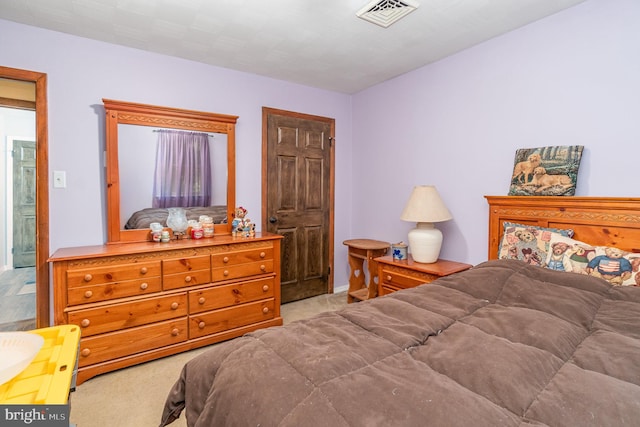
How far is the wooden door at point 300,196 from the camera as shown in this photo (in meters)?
3.52

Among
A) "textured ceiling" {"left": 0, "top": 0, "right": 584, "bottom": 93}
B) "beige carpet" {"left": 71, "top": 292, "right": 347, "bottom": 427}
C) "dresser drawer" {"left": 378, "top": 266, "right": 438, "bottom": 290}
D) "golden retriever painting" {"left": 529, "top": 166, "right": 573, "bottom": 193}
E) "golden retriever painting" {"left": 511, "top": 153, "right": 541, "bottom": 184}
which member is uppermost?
"textured ceiling" {"left": 0, "top": 0, "right": 584, "bottom": 93}

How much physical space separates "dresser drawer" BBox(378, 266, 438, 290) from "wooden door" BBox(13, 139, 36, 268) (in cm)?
540

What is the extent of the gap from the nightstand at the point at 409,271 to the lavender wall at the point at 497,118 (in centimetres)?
26

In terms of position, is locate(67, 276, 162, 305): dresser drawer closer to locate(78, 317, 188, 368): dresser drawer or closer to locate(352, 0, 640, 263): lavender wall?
locate(78, 317, 188, 368): dresser drawer

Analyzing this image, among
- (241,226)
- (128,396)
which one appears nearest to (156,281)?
(128,396)

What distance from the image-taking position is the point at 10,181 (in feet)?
16.0

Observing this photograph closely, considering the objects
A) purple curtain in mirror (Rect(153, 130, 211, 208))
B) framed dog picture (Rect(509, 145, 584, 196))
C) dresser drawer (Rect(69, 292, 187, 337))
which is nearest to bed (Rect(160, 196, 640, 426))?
framed dog picture (Rect(509, 145, 584, 196))

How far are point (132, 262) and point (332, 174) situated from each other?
2.36 m

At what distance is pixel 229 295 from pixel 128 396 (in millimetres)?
939

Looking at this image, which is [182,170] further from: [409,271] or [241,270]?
[409,271]

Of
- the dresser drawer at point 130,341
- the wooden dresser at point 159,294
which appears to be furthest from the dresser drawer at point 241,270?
the dresser drawer at point 130,341

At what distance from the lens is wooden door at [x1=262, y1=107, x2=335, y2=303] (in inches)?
139

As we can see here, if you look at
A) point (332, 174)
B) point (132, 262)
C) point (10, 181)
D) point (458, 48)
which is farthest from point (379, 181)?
point (10, 181)

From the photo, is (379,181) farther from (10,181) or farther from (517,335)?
(10,181)
